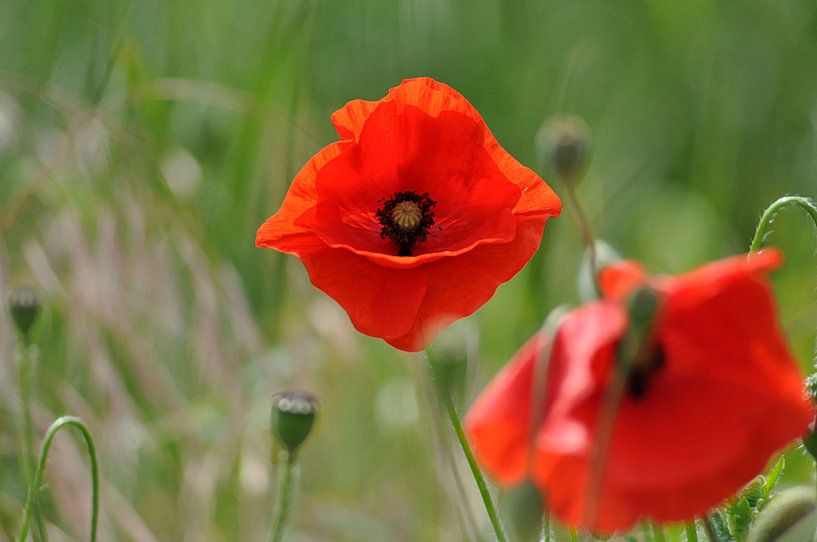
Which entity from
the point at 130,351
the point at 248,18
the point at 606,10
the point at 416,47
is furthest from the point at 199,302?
the point at 606,10

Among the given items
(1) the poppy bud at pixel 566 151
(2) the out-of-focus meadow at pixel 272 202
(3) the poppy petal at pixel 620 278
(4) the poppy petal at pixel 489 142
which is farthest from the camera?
(2) the out-of-focus meadow at pixel 272 202

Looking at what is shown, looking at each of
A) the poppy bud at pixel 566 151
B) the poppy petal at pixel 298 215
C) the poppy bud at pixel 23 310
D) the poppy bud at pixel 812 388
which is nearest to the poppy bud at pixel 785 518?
the poppy bud at pixel 812 388

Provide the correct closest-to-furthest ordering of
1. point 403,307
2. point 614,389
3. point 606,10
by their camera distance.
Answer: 1. point 614,389
2. point 403,307
3. point 606,10

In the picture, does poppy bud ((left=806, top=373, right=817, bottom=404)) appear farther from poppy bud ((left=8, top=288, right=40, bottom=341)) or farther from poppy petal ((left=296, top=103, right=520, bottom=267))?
poppy bud ((left=8, top=288, right=40, bottom=341))

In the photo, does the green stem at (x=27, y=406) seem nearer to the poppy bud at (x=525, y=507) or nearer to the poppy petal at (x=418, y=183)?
the poppy petal at (x=418, y=183)

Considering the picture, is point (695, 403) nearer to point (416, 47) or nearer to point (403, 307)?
point (403, 307)

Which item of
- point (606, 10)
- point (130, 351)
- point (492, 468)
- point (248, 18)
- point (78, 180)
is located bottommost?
point (492, 468)

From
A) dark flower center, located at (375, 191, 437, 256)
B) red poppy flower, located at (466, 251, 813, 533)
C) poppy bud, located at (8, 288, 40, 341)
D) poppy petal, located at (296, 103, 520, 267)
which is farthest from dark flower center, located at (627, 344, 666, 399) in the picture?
poppy bud, located at (8, 288, 40, 341)
